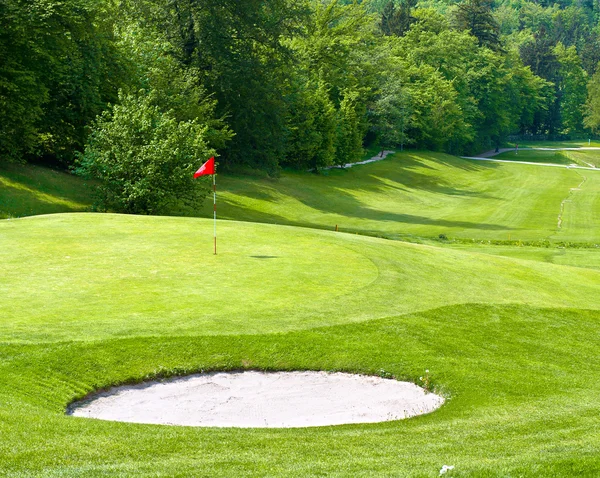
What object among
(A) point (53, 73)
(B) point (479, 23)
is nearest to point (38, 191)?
(A) point (53, 73)

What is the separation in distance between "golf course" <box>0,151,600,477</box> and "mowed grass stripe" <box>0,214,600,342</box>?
0.07 metres

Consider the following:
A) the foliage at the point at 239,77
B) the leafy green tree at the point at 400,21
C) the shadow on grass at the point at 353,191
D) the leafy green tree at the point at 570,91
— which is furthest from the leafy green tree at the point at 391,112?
the leafy green tree at the point at 570,91

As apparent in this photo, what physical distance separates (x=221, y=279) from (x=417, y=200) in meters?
56.3

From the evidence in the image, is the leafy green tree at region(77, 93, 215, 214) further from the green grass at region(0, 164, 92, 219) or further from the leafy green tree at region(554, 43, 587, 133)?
the leafy green tree at region(554, 43, 587, 133)

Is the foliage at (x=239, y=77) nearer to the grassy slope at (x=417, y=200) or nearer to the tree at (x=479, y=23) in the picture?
the grassy slope at (x=417, y=200)

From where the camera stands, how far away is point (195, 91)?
173 ft

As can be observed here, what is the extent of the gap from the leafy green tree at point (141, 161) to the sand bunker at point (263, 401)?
2475cm

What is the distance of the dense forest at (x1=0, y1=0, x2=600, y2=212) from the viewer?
38688mm

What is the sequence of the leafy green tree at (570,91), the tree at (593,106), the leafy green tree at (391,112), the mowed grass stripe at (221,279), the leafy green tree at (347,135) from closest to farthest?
the mowed grass stripe at (221,279) < the leafy green tree at (347,135) < the leafy green tree at (391,112) < the tree at (593,106) < the leafy green tree at (570,91)

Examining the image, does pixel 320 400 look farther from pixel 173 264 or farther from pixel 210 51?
pixel 210 51

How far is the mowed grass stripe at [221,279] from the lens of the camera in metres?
15.3

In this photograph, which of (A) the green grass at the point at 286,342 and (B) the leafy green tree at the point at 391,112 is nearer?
(A) the green grass at the point at 286,342

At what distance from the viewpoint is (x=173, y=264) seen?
19.6 metres

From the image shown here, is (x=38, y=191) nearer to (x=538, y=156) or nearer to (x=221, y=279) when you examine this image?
(x=221, y=279)
